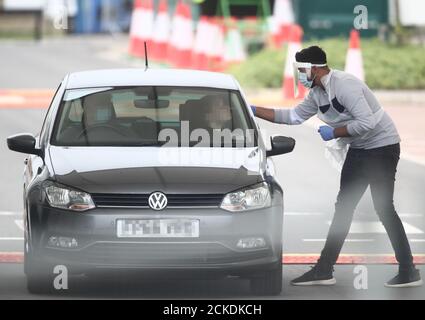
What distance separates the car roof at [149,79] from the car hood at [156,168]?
833 mm

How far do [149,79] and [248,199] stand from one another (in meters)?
1.78

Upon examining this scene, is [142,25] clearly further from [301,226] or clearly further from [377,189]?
[377,189]

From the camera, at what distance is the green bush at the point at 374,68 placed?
25422 millimetres

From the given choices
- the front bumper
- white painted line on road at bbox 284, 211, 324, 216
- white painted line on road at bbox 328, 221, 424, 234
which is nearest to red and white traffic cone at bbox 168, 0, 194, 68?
white painted line on road at bbox 284, 211, 324, 216

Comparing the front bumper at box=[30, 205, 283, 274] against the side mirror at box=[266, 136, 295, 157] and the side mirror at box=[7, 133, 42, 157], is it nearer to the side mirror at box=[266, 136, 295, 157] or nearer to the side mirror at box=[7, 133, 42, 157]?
the side mirror at box=[7, 133, 42, 157]

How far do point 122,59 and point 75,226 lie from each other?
26.3 meters

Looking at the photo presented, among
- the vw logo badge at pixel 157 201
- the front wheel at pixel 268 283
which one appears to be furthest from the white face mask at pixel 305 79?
the vw logo badge at pixel 157 201

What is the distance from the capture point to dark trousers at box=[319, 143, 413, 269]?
981 cm

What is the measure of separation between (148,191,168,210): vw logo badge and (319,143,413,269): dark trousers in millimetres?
1402

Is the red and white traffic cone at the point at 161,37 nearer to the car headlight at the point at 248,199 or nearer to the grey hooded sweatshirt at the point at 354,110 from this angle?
the grey hooded sweatshirt at the point at 354,110

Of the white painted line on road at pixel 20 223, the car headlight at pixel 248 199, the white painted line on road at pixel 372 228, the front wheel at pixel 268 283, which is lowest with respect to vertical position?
the white painted line on road at pixel 372 228

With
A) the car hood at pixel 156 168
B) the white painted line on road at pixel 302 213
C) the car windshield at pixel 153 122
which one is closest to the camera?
the car hood at pixel 156 168
